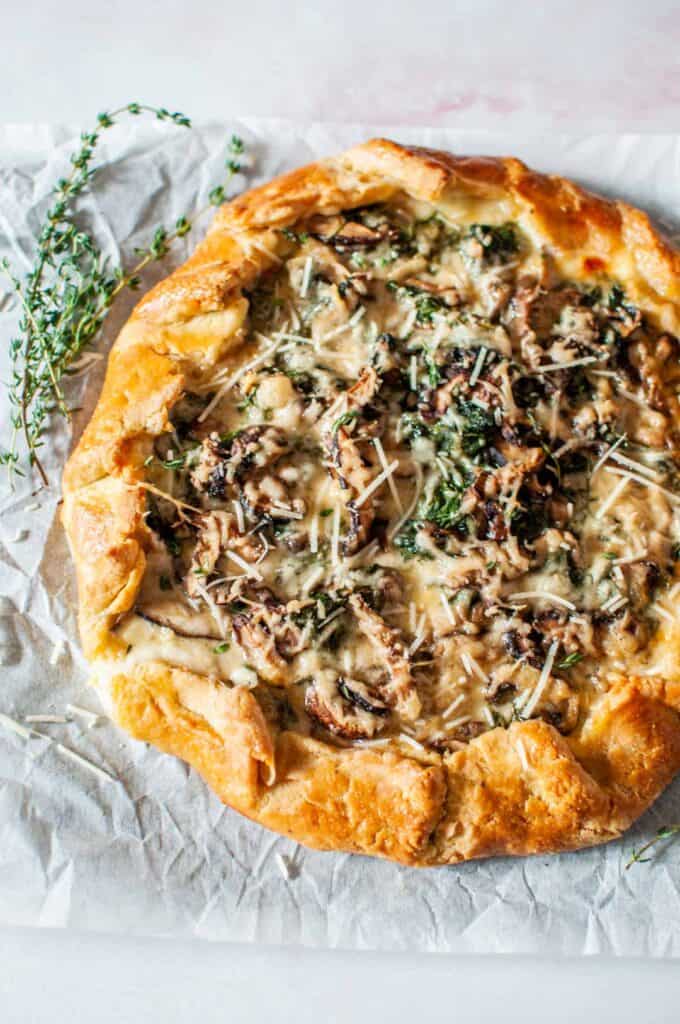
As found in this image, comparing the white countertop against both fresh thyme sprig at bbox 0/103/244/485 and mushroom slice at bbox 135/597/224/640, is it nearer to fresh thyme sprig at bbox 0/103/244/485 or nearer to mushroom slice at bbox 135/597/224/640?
fresh thyme sprig at bbox 0/103/244/485

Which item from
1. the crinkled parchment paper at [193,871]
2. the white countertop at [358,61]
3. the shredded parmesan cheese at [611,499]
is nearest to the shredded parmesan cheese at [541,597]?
the shredded parmesan cheese at [611,499]

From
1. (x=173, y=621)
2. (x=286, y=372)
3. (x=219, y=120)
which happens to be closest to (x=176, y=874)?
(x=173, y=621)

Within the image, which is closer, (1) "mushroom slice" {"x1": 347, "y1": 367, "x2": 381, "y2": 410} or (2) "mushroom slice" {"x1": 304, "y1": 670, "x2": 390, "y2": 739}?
(2) "mushroom slice" {"x1": 304, "y1": 670, "x2": 390, "y2": 739}

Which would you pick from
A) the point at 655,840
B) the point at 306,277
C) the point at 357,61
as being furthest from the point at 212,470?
the point at 357,61

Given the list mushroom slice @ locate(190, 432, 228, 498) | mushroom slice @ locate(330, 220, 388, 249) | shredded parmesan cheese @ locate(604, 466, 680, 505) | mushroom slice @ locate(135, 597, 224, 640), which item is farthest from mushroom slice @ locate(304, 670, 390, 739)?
mushroom slice @ locate(330, 220, 388, 249)

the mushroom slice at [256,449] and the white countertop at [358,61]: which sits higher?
the white countertop at [358,61]

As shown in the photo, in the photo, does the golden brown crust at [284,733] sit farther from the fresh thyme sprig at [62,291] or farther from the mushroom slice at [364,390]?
Answer: the mushroom slice at [364,390]
